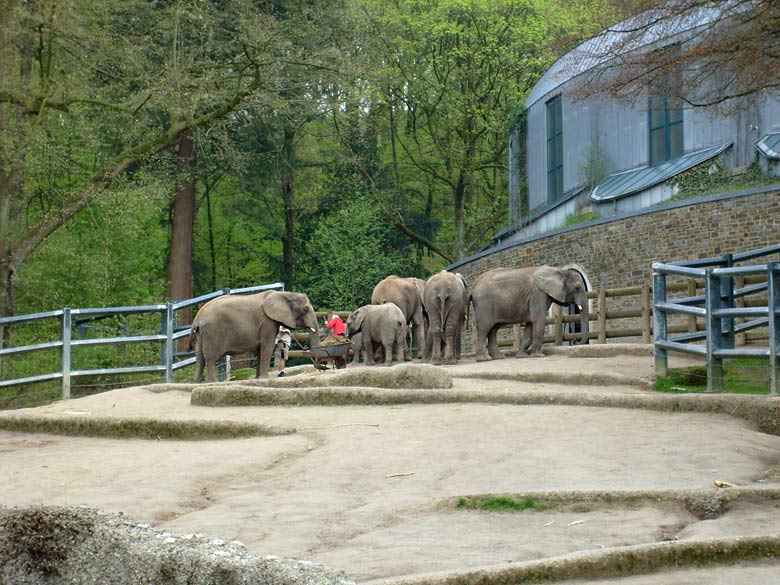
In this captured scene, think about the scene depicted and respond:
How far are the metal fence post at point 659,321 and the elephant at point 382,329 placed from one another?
24.8 feet

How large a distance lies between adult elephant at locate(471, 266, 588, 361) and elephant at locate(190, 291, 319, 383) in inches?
144

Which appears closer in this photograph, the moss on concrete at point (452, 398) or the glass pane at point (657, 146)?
the moss on concrete at point (452, 398)

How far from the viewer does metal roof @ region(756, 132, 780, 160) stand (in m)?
29.5

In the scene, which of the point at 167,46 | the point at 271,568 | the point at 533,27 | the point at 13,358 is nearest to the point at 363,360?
the point at 13,358

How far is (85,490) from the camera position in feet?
28.1

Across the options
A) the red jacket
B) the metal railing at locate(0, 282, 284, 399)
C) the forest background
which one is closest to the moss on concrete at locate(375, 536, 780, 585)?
the metal railing at locate(0, 282, 284, 399)

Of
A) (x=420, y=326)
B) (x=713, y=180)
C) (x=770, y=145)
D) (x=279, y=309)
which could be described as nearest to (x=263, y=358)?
(x=279, y=309)

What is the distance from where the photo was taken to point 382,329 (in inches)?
848

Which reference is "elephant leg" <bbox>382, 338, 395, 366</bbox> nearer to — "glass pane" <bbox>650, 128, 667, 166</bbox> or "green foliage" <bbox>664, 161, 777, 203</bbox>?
"green foliage" <bbox>664, 161, 777, 203</bbox>

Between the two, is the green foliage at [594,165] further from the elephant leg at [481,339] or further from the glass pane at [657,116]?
the elephant leg at [481,339]

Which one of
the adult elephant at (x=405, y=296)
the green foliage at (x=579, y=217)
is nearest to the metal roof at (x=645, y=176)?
the green foliage at (x=579, y=217)

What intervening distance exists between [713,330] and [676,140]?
22.2 meters

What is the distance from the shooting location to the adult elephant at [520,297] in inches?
840

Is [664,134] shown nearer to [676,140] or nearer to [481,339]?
[676,140]
